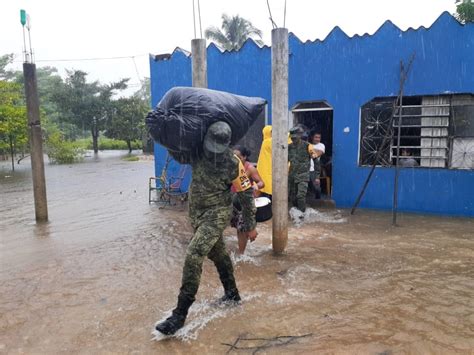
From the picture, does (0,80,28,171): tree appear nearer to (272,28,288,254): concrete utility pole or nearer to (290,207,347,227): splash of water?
(290,207,347,227): splash of water

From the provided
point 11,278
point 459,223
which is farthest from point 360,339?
point 459,223

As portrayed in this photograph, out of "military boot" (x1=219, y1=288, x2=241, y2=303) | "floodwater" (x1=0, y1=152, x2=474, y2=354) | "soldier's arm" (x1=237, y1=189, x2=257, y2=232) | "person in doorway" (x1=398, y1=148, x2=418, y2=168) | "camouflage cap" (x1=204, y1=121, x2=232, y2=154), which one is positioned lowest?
"floodwater" (x1=0, y1=152, x2=474, y2=354)

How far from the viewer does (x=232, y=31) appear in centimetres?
3022

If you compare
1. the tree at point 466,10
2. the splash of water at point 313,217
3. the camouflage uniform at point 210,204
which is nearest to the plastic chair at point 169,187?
the splash of water at point 313,217

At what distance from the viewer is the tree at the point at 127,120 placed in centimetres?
3216

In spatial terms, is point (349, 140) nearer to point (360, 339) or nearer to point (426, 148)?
point (426, 148)

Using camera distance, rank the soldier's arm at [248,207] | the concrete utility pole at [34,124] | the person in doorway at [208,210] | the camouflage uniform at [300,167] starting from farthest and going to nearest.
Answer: the camouflage uniform at [300,167], the concrete utility pole at [34,124], the soldier's arm at [248,207], the person in doorway at [208,210]

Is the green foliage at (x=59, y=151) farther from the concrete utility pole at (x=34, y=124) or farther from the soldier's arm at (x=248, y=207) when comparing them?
the soldier's arm at (x=248, y=207)

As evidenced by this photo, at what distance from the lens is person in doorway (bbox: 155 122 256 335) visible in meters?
3.25

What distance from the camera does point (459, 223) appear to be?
686 cm

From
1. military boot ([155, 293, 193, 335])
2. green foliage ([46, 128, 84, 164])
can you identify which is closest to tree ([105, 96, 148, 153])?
green foliage ([46, 128, 84, 164])

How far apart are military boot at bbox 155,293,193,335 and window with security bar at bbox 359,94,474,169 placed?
197 inches

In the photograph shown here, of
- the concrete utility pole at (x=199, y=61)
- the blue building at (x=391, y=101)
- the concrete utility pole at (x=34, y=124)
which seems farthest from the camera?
the blue building at (x=391, y=101)

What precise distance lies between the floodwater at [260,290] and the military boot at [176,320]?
0.08m
